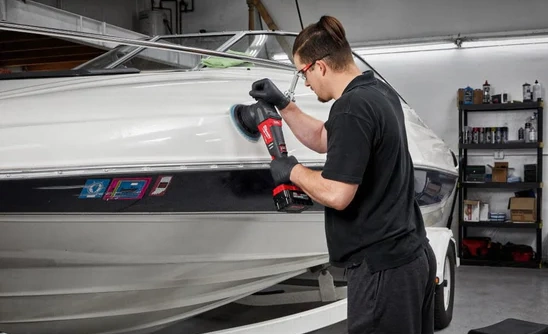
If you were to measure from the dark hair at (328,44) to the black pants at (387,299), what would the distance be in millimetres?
615

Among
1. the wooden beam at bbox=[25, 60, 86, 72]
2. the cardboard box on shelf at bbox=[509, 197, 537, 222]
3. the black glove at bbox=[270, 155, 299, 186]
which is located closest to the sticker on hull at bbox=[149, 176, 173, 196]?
the black glove at bbox=[270, 155, 299, 186]

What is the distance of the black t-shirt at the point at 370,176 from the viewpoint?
5.19ft

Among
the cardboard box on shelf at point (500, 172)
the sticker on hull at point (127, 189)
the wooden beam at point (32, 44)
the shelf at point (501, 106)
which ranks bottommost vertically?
the cardboard box on shelf at point (500, 172)

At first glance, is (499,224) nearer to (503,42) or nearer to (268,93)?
(503,42)

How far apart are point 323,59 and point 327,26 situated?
98 mm

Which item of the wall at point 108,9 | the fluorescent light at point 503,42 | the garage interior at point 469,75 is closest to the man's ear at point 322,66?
the garage interior at point 469,75

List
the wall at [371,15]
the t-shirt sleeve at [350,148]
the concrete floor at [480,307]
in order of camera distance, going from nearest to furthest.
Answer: the t-shirt sleeve at [350,148] < the concrete floor at [480,307] < the wall at [371,15]

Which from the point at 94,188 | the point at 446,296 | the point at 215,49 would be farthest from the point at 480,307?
the point at 94,188

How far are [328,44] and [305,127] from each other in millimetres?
516

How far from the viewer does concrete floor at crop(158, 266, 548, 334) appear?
13.1 ft

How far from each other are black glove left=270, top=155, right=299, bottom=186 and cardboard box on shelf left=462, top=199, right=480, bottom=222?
17.0ft

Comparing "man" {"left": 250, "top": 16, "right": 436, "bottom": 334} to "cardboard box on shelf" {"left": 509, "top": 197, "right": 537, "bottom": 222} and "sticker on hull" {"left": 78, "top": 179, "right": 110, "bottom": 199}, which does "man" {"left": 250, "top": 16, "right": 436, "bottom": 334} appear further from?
"cardboard box on shelf" {"left": 509, "top": 197, "right": 537, "bottom": 222}

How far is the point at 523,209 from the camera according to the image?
6355 millimetres

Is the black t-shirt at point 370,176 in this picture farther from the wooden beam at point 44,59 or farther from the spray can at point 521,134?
the wooden beam at point 44,59
